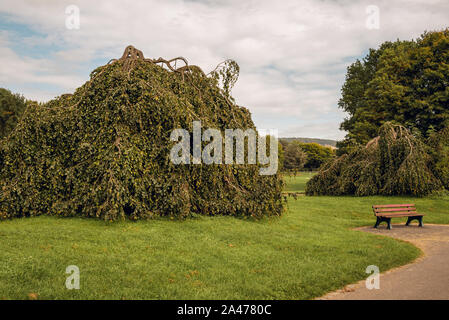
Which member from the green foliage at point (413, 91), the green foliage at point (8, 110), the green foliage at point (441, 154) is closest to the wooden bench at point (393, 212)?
the green foliage at point (441, 154)

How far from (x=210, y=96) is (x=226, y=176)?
8.43 ft

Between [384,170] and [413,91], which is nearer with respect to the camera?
[384,170]

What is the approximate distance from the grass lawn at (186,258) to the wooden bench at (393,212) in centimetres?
187

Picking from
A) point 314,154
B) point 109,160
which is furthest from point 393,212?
point 314,154

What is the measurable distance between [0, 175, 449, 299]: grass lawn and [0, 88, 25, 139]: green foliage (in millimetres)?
29148

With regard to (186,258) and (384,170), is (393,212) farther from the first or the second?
(186,258)

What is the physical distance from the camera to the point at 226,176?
8930 mm

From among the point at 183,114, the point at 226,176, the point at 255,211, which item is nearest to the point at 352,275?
the point at 255,211

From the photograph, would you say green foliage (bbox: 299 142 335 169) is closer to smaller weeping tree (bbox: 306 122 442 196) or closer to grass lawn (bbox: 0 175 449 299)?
smaller weeping tree (bbox: 306 122 442 196)

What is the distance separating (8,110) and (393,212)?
1370 inches

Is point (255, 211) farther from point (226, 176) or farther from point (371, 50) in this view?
point (371, 50)

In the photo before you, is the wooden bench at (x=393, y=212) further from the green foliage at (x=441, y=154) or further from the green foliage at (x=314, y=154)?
the green foliage at (x=314, y=154)

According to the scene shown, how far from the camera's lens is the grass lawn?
4.40m

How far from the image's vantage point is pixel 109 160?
287 inches
